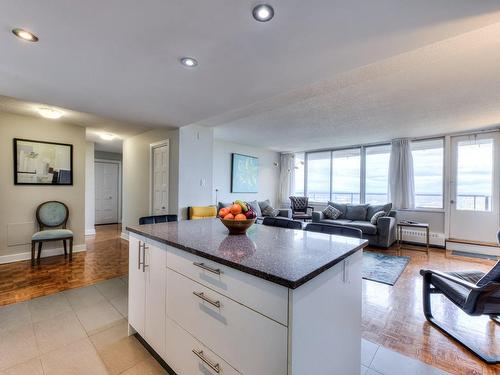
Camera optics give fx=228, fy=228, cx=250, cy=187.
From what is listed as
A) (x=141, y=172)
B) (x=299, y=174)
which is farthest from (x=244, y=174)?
(x=141, y=172)

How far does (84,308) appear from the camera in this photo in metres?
2.37

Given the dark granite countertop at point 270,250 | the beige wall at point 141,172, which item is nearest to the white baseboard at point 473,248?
the dark granite countertop at point 270,250

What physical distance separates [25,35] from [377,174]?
686cm

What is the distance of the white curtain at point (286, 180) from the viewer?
7758mm

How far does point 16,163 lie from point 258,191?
5.42 m

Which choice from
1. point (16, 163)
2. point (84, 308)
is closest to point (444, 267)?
point (84, 308)

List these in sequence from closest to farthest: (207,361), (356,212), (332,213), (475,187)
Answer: (207,361)
(475,187)
(356,212)
(332,213)

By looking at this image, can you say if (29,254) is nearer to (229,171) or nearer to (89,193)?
(89,193)

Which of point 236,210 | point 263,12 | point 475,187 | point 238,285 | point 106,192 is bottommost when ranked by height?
point 238,285

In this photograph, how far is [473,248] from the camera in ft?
15.4

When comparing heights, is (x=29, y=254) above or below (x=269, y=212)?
below

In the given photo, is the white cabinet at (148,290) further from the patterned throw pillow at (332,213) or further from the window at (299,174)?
the window at (299,174)

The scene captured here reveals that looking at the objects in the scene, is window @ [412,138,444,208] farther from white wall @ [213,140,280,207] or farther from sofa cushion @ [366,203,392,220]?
white wall @ [213,140,280,207]

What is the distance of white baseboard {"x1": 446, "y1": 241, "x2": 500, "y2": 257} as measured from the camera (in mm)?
4482
